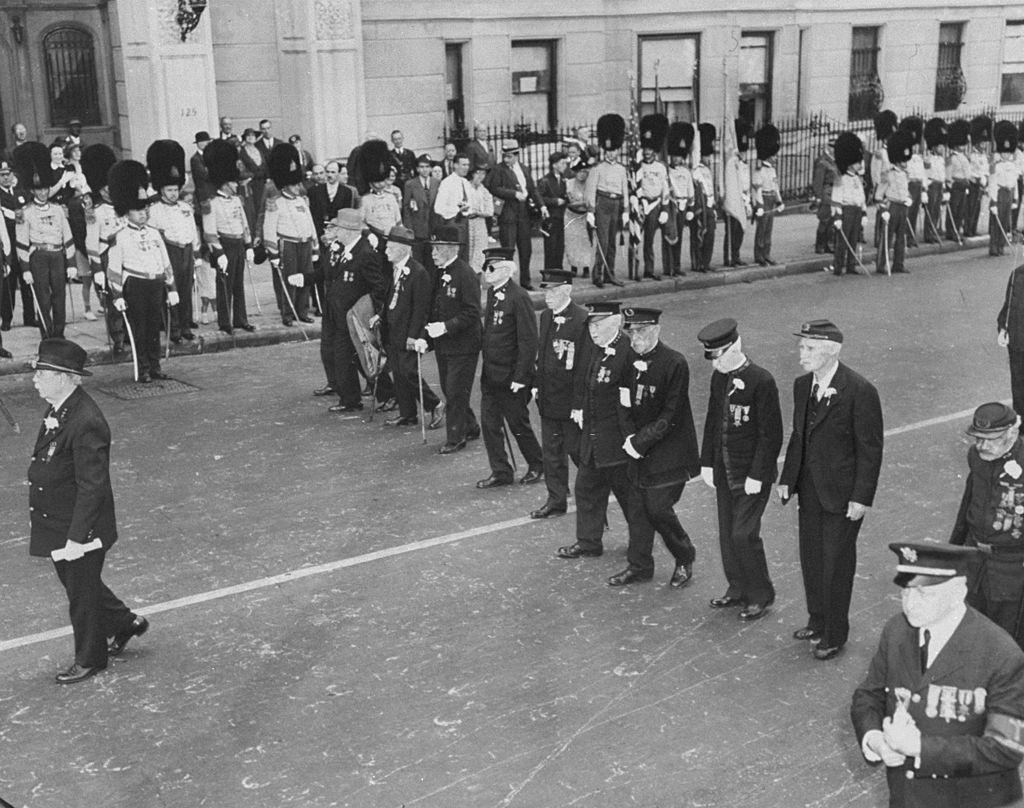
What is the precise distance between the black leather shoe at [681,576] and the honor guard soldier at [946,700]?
4.21 meters

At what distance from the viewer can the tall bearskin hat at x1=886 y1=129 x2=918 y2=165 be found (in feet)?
76.1

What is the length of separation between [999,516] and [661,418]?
2.29 metres

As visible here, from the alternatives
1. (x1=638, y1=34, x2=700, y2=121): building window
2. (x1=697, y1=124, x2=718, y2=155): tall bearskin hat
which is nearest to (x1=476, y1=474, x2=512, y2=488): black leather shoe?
(x1=697, y1=124, x2=718, y2=155): tall bearskin hat

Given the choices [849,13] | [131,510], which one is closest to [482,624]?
[131,510]

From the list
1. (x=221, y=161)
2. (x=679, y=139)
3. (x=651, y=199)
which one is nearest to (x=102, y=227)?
(x=221, y=161)

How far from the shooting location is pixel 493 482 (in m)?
11.7

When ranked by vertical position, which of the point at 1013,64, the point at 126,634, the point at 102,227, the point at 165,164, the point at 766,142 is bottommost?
the point at 126,634

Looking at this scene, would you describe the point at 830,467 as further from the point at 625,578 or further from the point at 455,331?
the point at 455,331

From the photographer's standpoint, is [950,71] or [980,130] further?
[950,71]

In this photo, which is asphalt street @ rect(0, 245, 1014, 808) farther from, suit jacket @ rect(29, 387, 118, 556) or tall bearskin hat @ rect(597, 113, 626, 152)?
tall bearskin hat @ rect(597, 113, 626, 152)

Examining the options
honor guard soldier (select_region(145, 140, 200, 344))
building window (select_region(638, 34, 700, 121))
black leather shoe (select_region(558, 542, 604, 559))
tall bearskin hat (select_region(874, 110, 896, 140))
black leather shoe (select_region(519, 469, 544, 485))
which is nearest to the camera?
black leather shoe (select_region(558, 542, 604, 559))

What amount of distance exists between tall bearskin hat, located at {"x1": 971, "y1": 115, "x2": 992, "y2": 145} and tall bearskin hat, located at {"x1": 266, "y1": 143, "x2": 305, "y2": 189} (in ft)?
44.9

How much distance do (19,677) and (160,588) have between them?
1.45 metres

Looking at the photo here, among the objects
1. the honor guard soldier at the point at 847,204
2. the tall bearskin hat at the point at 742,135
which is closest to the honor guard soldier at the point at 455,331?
the tall bearskin hat at the point at 742,135
